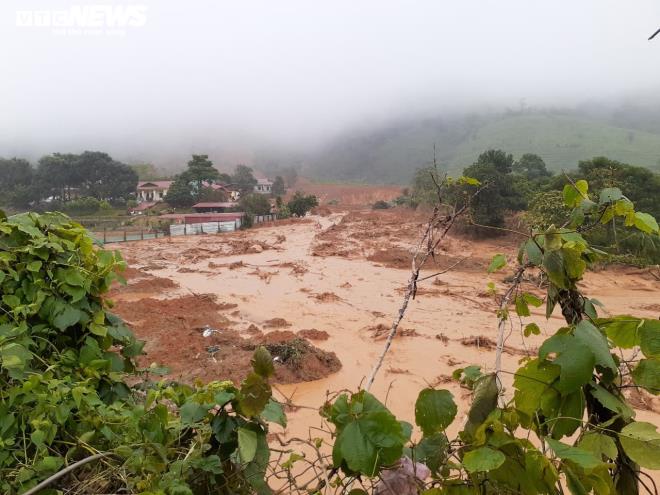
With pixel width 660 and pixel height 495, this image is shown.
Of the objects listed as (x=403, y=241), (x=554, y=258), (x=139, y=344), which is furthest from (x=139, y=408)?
(x=403, y=241)

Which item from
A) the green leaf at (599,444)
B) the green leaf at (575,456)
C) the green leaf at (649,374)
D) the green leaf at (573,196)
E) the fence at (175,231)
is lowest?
the fence at (175,231)

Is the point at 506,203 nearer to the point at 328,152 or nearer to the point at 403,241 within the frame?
the point at 403,241

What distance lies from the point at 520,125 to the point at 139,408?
10348 centimetres

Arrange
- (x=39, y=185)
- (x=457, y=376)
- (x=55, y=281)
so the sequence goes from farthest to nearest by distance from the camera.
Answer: (x=39, y=185), (x=55, y=281), (x=457, y=376)

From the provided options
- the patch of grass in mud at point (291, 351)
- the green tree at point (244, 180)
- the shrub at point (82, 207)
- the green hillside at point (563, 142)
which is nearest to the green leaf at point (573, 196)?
the patch of grass in mud at point (291, 351)

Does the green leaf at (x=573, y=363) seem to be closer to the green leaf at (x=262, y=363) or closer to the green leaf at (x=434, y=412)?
the green leaf at (x=434, y=412)

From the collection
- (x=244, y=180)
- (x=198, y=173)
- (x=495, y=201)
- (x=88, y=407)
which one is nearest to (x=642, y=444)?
(x=88, y=407)

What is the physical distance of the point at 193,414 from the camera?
3.64 ft

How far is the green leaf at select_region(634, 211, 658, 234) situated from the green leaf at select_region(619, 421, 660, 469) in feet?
1.52

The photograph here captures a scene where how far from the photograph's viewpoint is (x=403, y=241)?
21.0 m

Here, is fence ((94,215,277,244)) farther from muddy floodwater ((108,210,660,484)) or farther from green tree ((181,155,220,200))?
Result: green tree ((181,155,220,200))

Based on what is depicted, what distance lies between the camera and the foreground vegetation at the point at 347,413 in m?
0.74

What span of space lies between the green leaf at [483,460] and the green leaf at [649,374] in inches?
14.9

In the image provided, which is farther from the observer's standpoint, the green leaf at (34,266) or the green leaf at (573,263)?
the green leaf at (34,266)
